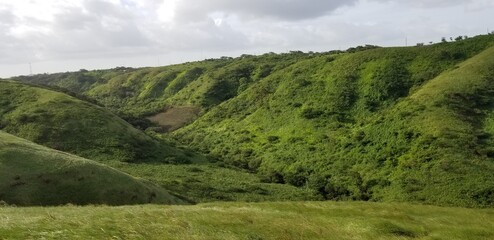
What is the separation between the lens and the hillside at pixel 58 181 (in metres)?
47.6

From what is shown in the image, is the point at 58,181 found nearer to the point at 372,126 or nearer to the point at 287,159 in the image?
the point at 287,159

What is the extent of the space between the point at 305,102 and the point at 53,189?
8875 centimetres

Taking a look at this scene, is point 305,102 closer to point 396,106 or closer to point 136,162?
point 396,106

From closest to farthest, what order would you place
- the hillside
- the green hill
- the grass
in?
the hillside, the grass, the green hill

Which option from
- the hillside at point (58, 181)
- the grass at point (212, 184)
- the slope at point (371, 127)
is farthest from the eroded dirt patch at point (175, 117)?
the hillside at point (58, 181)

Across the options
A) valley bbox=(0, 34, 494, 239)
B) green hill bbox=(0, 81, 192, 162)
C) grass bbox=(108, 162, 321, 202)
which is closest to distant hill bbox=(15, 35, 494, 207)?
valley bbox=(0, 34, 494, 239)

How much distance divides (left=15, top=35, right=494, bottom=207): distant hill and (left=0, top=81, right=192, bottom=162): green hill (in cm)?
2185

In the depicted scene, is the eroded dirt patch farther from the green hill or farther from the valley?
the green hill

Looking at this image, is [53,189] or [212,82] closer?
[53,189]

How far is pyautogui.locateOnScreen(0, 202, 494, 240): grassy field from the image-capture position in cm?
2041

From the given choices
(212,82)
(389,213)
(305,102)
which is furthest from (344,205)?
(212,82)

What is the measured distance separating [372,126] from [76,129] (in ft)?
224

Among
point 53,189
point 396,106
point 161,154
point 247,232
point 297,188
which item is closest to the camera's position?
point 247,232

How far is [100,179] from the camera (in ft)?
177
